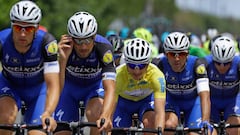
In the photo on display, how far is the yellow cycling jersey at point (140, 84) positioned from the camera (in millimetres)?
8239

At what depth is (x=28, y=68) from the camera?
7688 mm

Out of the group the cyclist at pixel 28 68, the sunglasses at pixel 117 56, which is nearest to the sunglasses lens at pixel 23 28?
the cyclist at pixel 28 68

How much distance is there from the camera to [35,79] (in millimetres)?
7883

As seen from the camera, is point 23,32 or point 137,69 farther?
point 137,69

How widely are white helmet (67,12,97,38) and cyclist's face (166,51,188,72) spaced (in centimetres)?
147

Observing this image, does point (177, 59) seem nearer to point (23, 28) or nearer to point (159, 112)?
point (159, 112)

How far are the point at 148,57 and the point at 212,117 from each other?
84.8 inches

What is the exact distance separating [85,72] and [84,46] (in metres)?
0.63

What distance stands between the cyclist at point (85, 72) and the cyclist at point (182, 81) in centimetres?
104

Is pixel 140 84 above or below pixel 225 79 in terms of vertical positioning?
below

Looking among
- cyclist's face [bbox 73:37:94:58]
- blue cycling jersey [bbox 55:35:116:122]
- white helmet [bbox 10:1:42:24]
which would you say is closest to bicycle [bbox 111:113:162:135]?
blue cycling jersey [bbox 55:35:116:122]

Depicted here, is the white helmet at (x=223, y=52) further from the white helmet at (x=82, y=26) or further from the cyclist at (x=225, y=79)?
the white helmet at (x=82, y=26)

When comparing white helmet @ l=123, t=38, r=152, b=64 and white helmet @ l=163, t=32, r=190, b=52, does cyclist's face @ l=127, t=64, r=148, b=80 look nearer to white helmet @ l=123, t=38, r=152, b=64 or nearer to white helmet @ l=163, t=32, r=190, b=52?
white helmet @ l=123, t=38, r=152, b=64

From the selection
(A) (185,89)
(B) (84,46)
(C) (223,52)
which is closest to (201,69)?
(A) (185,89)
